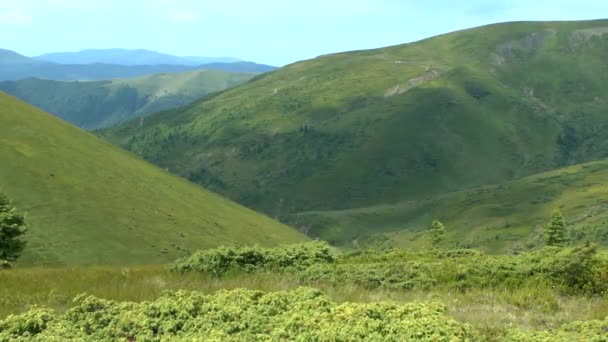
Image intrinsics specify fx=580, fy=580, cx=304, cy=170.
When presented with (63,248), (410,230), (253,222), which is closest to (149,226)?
(63,248)

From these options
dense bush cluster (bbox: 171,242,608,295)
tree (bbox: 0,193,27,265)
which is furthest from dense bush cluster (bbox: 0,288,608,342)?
tree (bbox: 0,193,27,265)

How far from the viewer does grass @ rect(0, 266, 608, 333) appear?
12109mm

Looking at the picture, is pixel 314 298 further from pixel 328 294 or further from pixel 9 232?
pixel 9 232

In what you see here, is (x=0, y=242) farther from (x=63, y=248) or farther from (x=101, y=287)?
(x=101, y=287)

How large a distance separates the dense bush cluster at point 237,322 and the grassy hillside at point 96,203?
55707 mm

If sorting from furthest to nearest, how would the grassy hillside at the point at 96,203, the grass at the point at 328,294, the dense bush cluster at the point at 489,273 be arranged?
the grassy hillside at the point at 96,203 → the dense bush cluster at the point at 489,273 → the grass at the point at 328,294

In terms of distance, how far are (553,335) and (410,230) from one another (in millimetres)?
186286

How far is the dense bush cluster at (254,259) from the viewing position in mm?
17469

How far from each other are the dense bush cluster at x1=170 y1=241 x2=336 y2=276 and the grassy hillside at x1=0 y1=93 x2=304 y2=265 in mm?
49839

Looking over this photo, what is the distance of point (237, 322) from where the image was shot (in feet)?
33.5

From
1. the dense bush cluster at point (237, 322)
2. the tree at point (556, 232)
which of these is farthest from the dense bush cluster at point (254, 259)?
the tree at point (556, 232)

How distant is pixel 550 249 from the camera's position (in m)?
19.3

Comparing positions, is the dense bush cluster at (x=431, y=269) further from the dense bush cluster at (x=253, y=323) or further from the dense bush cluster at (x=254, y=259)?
the dense bush cluster at (x=253, y=323)

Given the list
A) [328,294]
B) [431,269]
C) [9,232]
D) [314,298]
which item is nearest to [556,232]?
[9,232]
